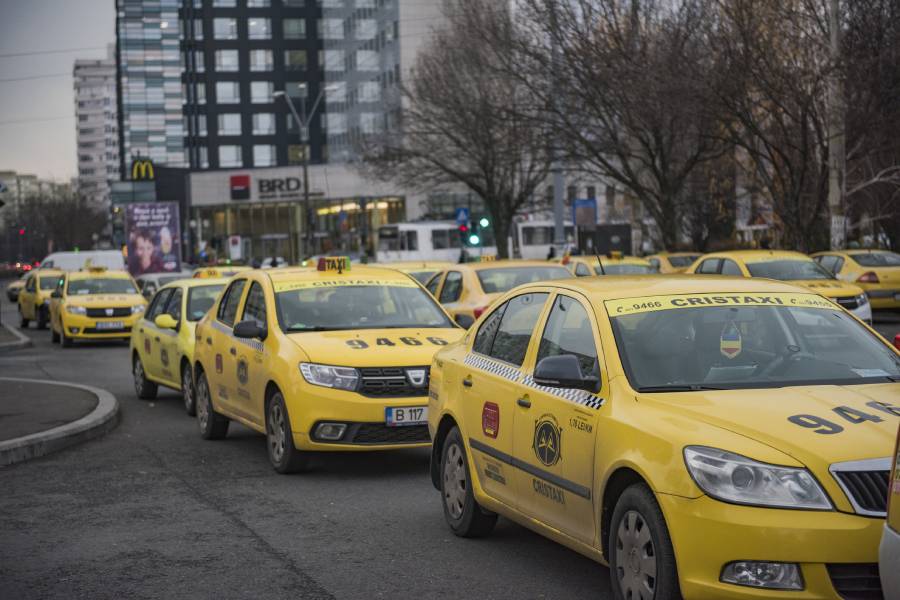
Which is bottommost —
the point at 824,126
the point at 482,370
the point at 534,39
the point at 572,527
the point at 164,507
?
the point at 164,507

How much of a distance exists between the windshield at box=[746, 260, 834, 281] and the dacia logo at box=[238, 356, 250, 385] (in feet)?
33.6

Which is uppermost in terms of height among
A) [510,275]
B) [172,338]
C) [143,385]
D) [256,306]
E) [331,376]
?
[256,306]

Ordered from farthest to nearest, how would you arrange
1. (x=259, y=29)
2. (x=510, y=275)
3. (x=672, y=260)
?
(x=259, y=29)
(x=672, y=260)
(x=510, y=275)

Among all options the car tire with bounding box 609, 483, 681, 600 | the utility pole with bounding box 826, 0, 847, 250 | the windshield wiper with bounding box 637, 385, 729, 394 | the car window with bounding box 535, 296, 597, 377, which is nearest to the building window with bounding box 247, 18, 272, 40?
the utility pole with bounding box 826, 0, 847, 250

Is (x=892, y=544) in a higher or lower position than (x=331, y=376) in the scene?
→ higher

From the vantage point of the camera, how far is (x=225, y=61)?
10506cm

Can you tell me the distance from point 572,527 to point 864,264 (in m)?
20.6

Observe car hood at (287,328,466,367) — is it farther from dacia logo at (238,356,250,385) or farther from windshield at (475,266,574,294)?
windshield at (475,266,574,294)

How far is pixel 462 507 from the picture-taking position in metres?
6.50

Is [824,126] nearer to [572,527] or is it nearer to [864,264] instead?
[864,264]

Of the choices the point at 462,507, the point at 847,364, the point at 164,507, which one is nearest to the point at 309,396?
the point at 164,507

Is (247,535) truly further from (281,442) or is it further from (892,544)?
(892,544)

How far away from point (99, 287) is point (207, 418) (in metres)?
15.8

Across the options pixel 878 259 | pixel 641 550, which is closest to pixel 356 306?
pixel 641 550
